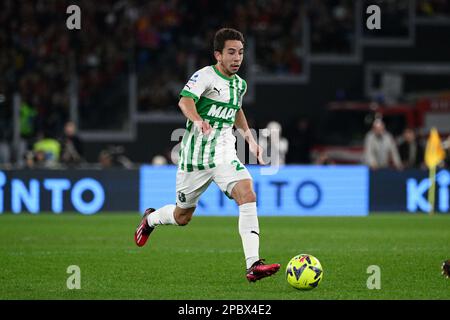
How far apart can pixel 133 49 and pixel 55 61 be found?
2.02m

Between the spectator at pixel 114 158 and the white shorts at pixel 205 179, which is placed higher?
the white shorts at pixel 205 179

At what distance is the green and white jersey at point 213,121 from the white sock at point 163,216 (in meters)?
0.92

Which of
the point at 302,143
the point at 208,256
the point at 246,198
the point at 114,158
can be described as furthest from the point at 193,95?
the point at 302,143

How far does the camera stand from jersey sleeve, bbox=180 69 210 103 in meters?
9.94

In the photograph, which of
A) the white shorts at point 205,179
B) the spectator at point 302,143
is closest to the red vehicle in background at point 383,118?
the spectator at point 302,143

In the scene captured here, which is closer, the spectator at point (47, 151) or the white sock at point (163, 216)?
the white sock at point (163, 216)

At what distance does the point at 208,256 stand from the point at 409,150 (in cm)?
1329

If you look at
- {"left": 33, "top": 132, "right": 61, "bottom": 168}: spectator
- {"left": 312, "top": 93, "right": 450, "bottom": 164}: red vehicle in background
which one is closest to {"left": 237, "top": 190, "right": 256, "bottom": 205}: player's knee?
{"left": 33, "top": 132, "right": 61, "bottom": 168}: spectator

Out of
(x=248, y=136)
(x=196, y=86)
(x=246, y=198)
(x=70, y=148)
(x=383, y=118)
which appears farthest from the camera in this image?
(x=383, y=118)

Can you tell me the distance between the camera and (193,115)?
9727 mm

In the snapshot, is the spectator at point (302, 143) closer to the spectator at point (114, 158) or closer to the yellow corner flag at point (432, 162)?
the spectator at point (114, 158)

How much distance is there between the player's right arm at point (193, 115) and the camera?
30.8 feet

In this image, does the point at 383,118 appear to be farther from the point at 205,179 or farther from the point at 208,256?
the point at 205,179
